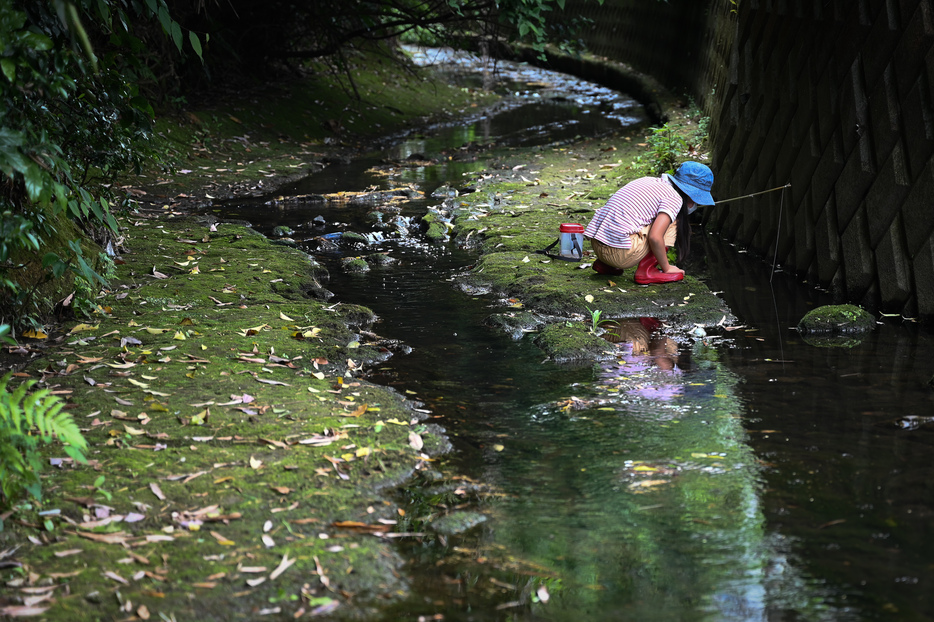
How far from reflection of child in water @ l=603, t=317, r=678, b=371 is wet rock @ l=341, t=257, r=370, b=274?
7.64 feet

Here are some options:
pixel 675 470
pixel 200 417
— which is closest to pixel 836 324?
pixel 675 470

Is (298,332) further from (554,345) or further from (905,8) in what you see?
(905,8)

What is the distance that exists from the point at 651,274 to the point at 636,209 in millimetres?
505

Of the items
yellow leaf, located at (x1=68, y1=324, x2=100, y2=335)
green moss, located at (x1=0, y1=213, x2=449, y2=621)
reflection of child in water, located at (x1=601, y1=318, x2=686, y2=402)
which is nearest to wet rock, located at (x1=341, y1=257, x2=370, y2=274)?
green moss, located at (x1=0, y1=213, x2=449, y2=621)

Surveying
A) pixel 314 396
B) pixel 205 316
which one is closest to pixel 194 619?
pixel 314 396

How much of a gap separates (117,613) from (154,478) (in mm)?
784

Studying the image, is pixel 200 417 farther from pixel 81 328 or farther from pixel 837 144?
pixel 837 144

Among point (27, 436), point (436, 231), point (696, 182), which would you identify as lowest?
point (436, 231)

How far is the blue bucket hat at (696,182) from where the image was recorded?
6043 millimetres

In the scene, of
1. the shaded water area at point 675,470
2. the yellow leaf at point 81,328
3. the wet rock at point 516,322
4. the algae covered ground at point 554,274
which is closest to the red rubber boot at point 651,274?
the algae covered ground at point 554,274

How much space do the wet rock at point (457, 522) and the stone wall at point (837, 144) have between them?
3525mm

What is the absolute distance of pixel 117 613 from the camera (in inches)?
99.3

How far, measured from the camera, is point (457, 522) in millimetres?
3225

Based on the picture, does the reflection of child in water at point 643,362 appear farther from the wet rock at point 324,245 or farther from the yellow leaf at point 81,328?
the wet rock at point 324,245
